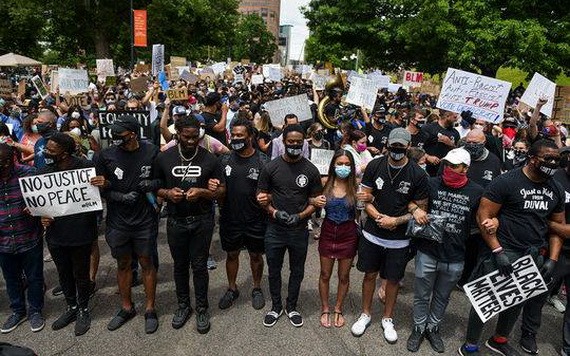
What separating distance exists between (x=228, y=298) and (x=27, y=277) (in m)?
2.22

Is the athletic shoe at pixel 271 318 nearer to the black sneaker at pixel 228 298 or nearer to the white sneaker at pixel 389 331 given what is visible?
the black sneaker at pixel 228 298

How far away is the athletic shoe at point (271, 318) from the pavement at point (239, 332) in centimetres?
5

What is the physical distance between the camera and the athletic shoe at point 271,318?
466cm

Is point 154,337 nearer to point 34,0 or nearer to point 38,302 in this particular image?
point 38,302

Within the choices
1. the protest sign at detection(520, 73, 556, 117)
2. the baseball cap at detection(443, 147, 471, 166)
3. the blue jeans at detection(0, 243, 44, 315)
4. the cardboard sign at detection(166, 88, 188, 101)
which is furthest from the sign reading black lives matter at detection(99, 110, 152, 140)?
the protest sign at detection(520, 73, 556, 117)

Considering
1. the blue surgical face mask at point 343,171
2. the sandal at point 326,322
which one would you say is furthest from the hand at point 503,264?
the sandal at point 326,322

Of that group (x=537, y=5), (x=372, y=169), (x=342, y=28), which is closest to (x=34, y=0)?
(x=342, y=28)

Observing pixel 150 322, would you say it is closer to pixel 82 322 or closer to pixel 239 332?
pixel 82 322

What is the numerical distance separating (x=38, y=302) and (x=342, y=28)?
23.5m

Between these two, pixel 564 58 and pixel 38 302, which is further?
pixel 564 58

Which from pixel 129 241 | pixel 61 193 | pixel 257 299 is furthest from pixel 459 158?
pixel 61 193

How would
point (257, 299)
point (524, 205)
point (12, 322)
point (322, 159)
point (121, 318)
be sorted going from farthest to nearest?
point (322, 159)
point (257, 299)
point (121, 318)
point (12, 322)
point (524, 205)

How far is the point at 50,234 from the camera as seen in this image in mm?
4324

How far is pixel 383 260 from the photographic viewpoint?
4.44 meters
